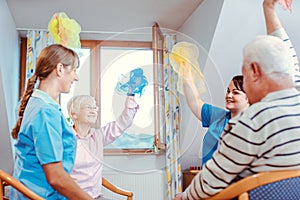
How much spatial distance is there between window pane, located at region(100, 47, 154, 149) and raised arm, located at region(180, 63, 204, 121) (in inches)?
9.3

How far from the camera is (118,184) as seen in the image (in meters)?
4.30

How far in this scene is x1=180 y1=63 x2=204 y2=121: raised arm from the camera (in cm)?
194

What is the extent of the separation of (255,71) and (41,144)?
0.72 meters

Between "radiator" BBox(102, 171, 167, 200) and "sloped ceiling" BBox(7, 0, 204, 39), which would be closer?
"sloped ceiling" BBox(7, 0, 204, 39)

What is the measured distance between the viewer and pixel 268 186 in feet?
3.59

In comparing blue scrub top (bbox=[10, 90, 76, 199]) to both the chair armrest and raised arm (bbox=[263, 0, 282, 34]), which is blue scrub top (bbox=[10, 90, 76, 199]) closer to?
raised arm (bbox=[263, 0, 282, 34])

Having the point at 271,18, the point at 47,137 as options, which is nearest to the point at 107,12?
the point at 271,18

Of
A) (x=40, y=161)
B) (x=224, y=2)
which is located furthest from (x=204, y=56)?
(x=224, y=2)

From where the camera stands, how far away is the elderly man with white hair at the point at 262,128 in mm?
1126

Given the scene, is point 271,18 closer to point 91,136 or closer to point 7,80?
point 91,136

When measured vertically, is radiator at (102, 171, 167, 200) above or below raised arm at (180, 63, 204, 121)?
below

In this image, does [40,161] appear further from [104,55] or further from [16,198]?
[104,55]

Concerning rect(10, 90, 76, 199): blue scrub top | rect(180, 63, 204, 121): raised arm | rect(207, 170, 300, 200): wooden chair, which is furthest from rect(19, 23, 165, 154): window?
rect(207, 170, 300, 200): wooden chair

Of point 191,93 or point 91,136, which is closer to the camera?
point 191,93
